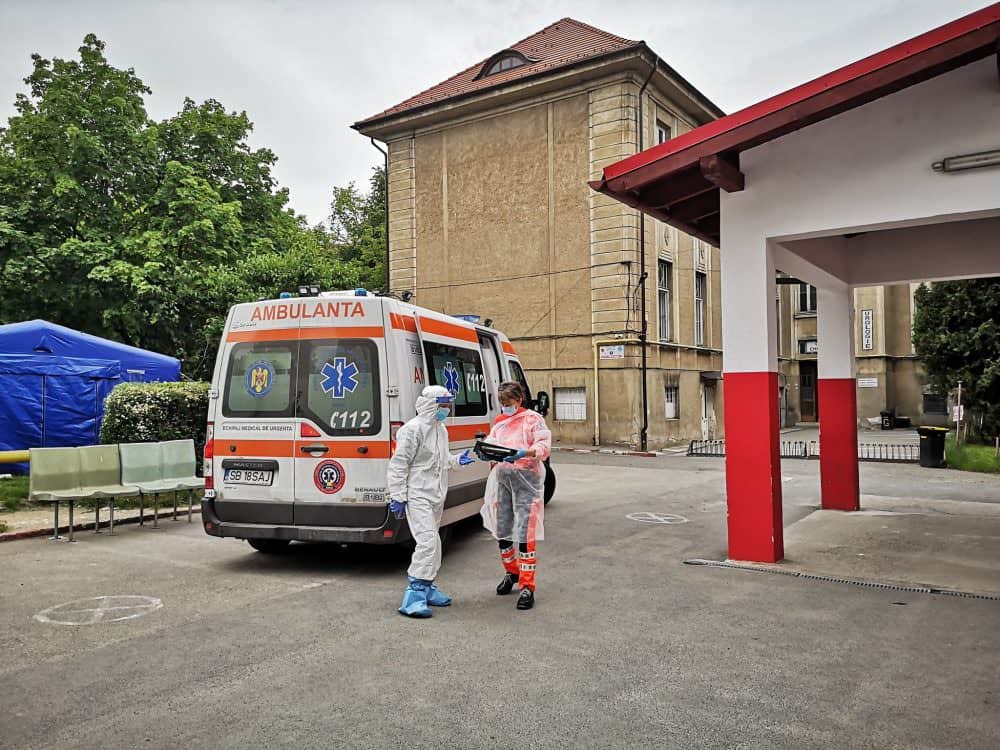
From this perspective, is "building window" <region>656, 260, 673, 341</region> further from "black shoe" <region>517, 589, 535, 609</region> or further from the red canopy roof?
"black shoe" <region>517, 589, 535, 609</region>

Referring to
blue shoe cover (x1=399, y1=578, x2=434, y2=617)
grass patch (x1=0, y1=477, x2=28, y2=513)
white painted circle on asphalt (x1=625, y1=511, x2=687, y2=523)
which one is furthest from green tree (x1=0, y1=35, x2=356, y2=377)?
blue shoe cover (x1=399, y1=578, x2=434, y2=617)

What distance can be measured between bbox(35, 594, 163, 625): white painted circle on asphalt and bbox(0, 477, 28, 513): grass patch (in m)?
6.18

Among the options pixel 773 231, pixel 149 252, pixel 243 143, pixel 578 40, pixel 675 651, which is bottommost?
pixel 675 651

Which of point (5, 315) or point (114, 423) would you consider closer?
point (114, 423)

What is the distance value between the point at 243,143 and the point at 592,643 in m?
28.3

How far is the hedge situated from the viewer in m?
12.8

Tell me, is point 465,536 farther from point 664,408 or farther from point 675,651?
point 664,408

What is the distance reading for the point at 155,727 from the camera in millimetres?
3951

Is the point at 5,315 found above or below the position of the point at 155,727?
above

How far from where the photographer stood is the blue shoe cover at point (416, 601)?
233 inches

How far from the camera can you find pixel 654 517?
1094 cm

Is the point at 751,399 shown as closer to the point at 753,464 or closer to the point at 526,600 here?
the point at 753,464

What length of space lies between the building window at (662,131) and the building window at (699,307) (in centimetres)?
499

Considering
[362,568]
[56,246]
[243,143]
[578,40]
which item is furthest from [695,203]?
[243,143]
